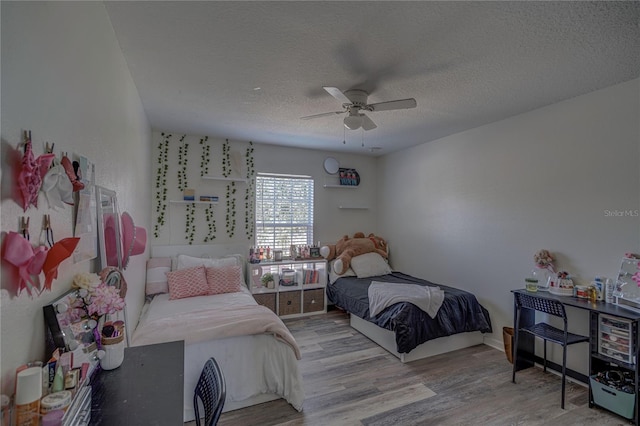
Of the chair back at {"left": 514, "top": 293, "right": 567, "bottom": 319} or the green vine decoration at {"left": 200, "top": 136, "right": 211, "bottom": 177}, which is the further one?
the green vine decoration at {"left": 200, "top": 136, "right": 211, "bottom": 177}

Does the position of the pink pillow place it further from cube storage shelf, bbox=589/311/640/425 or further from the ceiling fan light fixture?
cube storage shelf, bbox=589/311/640/425

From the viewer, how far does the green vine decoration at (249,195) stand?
→ 4.52 meters

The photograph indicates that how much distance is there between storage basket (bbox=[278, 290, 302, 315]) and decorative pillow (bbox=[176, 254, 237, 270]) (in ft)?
2.94

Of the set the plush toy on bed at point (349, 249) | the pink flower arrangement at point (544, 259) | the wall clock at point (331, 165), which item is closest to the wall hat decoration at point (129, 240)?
the plush toy on bed at point (349, 249)

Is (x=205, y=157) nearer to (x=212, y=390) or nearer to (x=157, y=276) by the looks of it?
(x=157, y=276)

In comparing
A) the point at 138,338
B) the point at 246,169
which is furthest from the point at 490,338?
the point at 246,169

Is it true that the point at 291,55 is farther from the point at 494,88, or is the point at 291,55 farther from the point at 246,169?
the point at 246,169

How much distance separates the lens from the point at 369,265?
4578mm

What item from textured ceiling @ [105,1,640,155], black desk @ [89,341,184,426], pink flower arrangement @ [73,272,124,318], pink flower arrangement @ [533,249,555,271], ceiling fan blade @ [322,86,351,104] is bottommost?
black desk @ [89,341,184,426]

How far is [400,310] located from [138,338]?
2.36 m

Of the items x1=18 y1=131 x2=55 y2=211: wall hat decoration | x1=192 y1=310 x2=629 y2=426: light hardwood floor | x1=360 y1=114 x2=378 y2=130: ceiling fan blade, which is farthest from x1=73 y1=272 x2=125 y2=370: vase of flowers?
x1=360 y1=114 x2=378 y2=130: ceiling fan blade

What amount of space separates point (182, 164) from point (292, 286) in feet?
7.78

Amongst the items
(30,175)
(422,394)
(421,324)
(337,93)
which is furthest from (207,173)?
(422,394)

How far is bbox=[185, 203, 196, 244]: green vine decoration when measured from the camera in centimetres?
416
